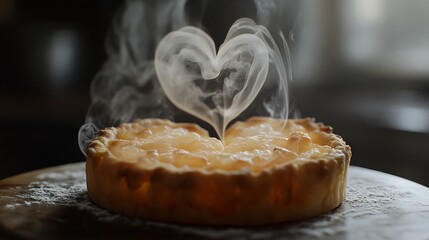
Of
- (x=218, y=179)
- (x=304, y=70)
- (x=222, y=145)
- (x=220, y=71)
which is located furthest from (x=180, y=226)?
(x=304, y=70)

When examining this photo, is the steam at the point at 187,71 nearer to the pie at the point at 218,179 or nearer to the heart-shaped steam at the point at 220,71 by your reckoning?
the heart-shaped steam at the point at 220,71

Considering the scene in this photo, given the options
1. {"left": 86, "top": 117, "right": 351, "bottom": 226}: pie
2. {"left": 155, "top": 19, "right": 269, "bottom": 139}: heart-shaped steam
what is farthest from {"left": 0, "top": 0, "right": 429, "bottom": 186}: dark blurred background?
{"left": 86, "top": 117, "right": 351, "bottom": 226}: pie

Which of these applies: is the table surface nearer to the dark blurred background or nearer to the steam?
the steam

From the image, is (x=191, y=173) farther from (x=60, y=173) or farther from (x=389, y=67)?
(x=389, y=67)

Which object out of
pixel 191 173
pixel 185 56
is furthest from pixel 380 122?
pixel 191 173

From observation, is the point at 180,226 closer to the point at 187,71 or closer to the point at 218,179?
the point at 218,179

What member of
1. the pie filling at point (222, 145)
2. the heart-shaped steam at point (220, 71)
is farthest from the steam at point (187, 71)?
the pie filling at point (222, 145)

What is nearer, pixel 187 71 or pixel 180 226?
pixel 180 226
